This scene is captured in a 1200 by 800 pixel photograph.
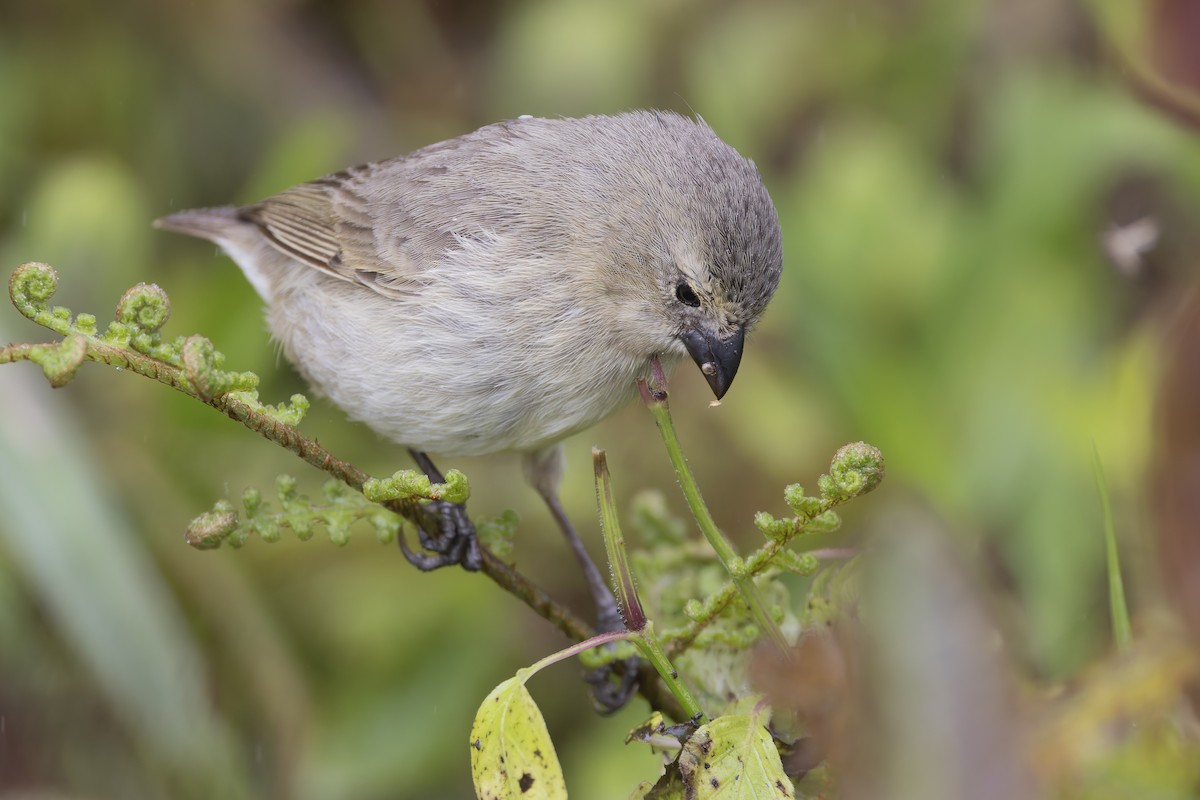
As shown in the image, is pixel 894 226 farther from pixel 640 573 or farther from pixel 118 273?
pixel 118 273

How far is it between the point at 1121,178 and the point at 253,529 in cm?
273

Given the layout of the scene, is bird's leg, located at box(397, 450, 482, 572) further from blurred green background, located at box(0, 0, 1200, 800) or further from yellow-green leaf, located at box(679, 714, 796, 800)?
yellow-green leaf, located at box(679, 714, 796, 800)

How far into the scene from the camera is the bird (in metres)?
2.59

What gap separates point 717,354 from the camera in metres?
2.64

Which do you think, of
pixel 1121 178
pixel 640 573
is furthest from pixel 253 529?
pixel 1121 178

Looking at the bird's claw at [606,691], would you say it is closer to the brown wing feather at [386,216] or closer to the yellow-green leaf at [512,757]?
the brown wing feather at [386,216]

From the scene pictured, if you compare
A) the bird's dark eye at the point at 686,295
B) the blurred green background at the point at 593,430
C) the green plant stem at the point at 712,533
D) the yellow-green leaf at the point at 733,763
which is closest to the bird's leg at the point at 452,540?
the blurred green background at the point at 593,430

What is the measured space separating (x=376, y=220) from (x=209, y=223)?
70cm

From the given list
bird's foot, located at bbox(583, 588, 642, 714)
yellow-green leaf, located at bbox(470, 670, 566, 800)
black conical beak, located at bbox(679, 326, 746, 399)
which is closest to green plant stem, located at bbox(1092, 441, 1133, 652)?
yellow-green leaf, located at bbox(470, 670, 566, 800)

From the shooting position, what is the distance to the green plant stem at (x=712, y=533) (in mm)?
1422

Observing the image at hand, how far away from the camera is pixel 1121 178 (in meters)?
3.48

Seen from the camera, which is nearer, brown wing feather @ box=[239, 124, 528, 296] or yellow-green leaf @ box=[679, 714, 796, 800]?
yellow-green leaf @ box=[679, 714, 796, 800]

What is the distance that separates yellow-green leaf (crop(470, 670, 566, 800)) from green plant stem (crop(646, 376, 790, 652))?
273mm

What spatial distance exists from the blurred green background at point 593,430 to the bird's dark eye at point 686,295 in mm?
576
